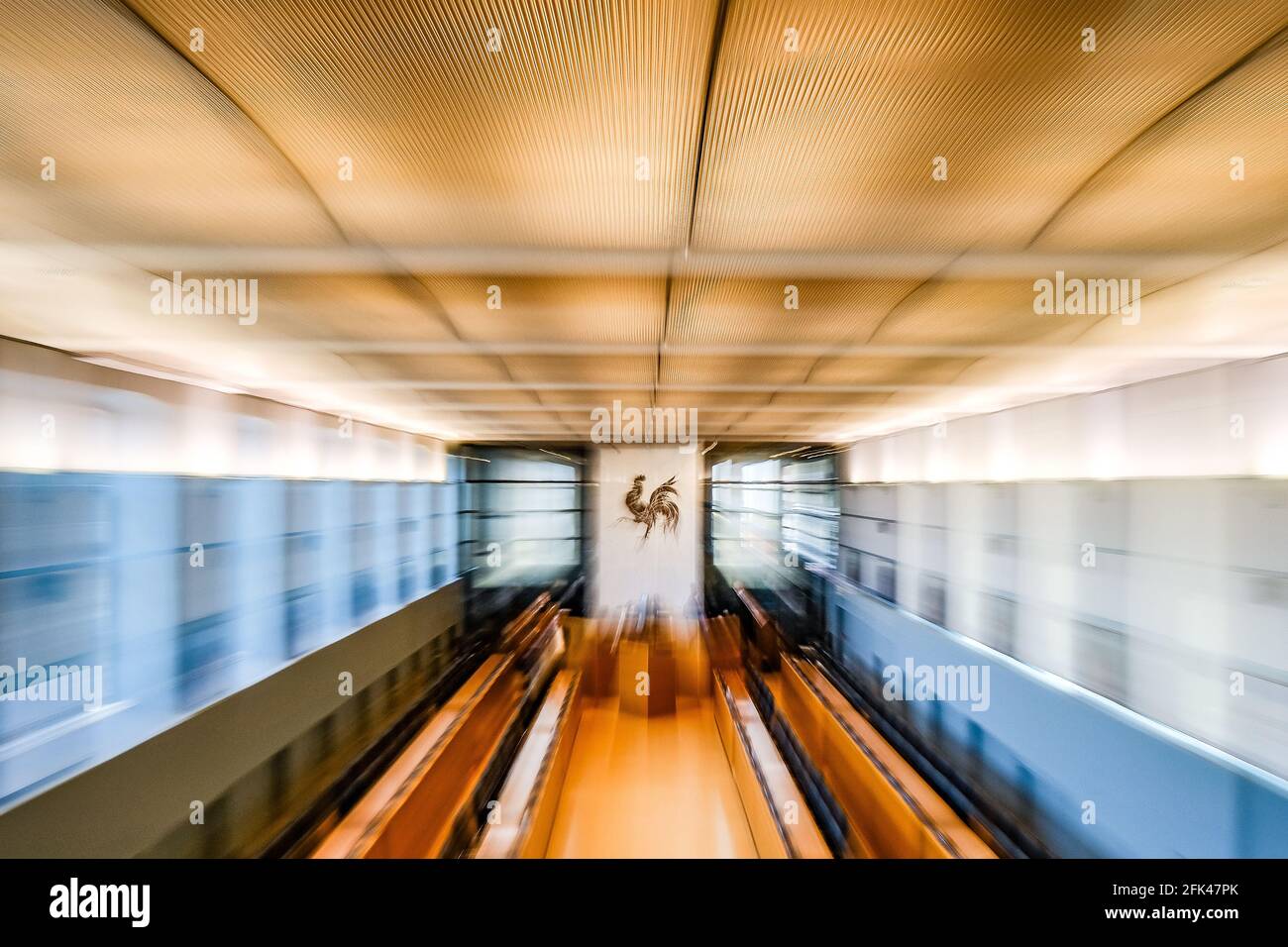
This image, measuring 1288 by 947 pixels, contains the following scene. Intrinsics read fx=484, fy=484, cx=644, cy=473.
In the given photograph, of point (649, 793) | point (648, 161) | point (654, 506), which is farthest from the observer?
point (654, 506)

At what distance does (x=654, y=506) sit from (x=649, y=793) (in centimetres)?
483

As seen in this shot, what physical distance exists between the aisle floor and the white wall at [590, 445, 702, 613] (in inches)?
102

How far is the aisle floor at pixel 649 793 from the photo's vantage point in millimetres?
3982

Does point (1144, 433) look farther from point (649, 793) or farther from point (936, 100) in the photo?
point (649, 793)

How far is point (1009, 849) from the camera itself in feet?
11.6

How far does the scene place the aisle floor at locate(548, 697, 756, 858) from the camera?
13.1ft

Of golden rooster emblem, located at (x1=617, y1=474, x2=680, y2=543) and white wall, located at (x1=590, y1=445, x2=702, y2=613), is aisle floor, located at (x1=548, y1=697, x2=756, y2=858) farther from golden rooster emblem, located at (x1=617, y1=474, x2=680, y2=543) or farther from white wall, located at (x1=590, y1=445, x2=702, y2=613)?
golden rooster emblem, located at (x1=617, y1=474, x2=680, y2=543)

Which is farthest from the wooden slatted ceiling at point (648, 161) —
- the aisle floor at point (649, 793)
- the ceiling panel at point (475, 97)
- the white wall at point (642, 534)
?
the white wall at point (642, 534)

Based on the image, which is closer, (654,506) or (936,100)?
(936,100)

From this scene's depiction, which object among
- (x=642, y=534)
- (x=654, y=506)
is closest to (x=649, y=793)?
(x=642, y=534)

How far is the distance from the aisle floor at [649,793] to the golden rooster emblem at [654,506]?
331 centimetres

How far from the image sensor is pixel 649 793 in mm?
4746
